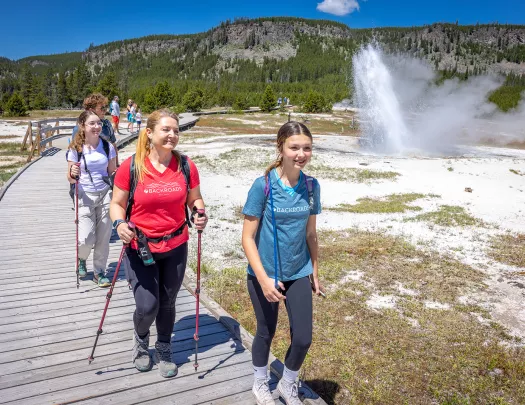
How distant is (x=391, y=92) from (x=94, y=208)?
29094 mm

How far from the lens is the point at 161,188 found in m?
3.49

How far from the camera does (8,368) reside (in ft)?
12.6

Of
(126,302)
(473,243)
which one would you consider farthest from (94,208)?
(473,243)

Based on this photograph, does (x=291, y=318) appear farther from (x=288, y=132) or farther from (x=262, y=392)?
(x=288, y=132)

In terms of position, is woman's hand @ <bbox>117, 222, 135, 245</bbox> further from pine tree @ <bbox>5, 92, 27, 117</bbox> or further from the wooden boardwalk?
pine tree @ <bbox>5, 92, 27, 117</bbox>

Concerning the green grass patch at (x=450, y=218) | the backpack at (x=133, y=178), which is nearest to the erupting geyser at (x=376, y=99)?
the green grass patch at (x=450, y=218)

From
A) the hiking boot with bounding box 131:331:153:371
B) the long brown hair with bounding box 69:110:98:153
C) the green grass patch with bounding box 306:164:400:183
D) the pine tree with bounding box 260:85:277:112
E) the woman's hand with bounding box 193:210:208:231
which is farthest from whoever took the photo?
the pine tree with bounding box 260:85:277:112

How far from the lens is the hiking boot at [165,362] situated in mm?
3775

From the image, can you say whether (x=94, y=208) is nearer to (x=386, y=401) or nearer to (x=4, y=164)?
(x=386, y=401)

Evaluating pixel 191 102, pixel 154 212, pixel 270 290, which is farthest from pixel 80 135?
pixel 191 102

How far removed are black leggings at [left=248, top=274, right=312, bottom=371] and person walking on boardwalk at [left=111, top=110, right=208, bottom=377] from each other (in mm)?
773

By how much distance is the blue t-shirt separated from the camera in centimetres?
313

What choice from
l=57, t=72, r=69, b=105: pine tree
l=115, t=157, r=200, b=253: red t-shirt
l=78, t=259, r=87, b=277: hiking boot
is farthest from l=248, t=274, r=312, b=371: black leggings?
l=57, t=72, r=69, b=105: pine tree

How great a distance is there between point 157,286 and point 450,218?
1047 centimetres
